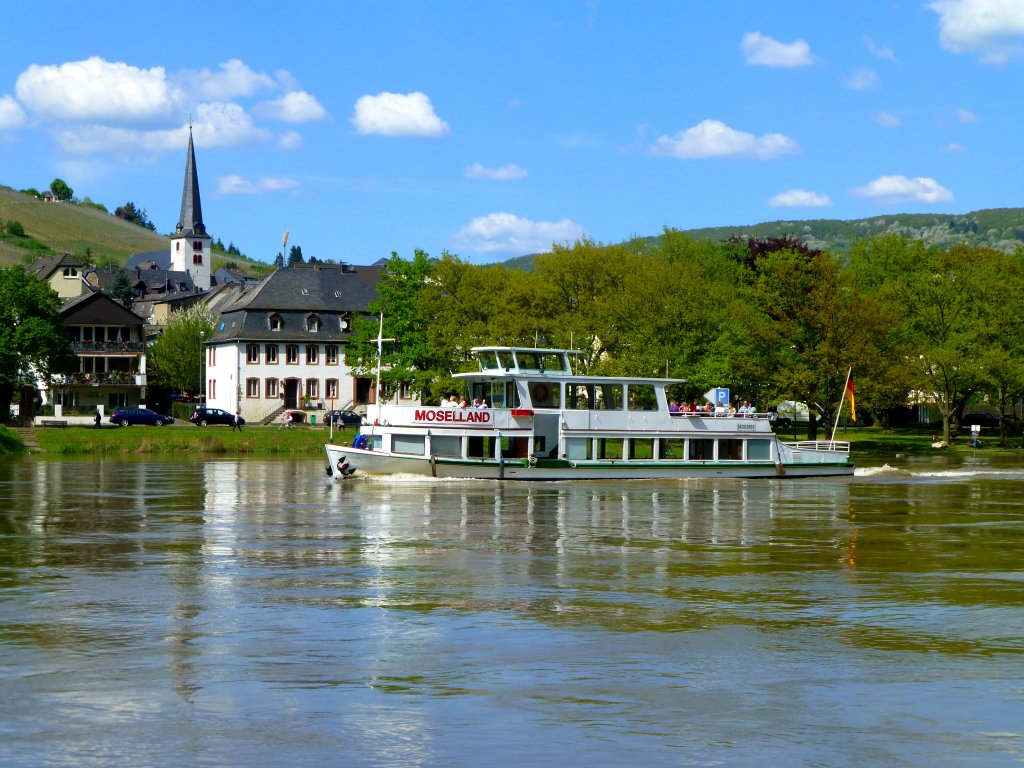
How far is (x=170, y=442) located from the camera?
7656 cm

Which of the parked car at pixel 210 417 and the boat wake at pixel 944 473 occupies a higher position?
the parked car at pixel 210 417

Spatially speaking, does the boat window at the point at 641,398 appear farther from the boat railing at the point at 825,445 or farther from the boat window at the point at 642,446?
the boat railing at the point at 825,445

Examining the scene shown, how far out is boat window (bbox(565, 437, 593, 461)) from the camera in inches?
2087

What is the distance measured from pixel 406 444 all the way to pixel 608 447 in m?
10.1

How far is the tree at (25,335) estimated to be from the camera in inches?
A: 3861

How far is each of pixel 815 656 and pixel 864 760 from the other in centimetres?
482

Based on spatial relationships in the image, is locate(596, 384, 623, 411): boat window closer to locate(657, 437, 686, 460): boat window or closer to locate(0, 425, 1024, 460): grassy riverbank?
locate(657, 437, 686, 460): boat window

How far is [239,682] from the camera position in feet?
53.7

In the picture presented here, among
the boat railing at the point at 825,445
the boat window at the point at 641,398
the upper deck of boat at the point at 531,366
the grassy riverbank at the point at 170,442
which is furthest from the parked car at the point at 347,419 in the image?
the boat window at the point at 641,398

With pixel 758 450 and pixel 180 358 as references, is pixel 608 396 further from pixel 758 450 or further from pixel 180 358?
pixel 180 358

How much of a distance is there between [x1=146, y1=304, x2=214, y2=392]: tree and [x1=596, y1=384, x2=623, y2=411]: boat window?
246 ft

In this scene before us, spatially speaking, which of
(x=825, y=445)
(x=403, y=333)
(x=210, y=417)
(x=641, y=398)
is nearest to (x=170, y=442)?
(x=403, y=333)

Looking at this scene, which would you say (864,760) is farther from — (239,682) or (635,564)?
(635,564)

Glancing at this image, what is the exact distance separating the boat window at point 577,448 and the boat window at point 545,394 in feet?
4.73
